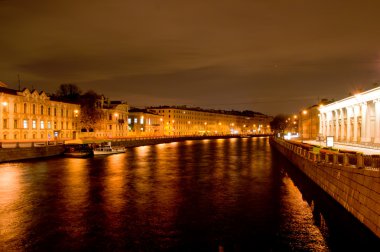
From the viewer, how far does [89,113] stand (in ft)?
327

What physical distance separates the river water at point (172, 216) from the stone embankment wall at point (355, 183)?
27.1 inches

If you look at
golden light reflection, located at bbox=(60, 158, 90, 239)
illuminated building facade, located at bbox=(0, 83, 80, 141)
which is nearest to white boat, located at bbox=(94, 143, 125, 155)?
illuminated building facade, located at bbox=(0, 83, 80, 141)

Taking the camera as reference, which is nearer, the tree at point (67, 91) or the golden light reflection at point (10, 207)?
the golden light reflection at point (10, 207)

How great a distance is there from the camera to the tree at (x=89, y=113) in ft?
322

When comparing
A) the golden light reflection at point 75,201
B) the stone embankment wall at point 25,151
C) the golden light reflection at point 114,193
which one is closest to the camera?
the golden light reflection at point 75,201

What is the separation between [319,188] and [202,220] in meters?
12.4

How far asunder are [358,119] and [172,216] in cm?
5021

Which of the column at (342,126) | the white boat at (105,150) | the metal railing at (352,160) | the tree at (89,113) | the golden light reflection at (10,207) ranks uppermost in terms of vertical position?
the tree at (89,113)

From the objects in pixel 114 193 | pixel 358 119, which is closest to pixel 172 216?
pixel 114 193

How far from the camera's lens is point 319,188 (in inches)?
1150

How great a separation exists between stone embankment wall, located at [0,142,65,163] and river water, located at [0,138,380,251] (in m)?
15.9

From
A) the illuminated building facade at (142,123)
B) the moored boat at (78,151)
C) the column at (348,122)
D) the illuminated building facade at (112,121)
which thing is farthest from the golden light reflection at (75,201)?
the illuminated building facade at (142,123)

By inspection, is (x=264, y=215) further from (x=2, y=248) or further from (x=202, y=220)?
(x=2, y=248)

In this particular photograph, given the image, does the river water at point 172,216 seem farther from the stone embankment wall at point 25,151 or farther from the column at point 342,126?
the column at point 342,126
